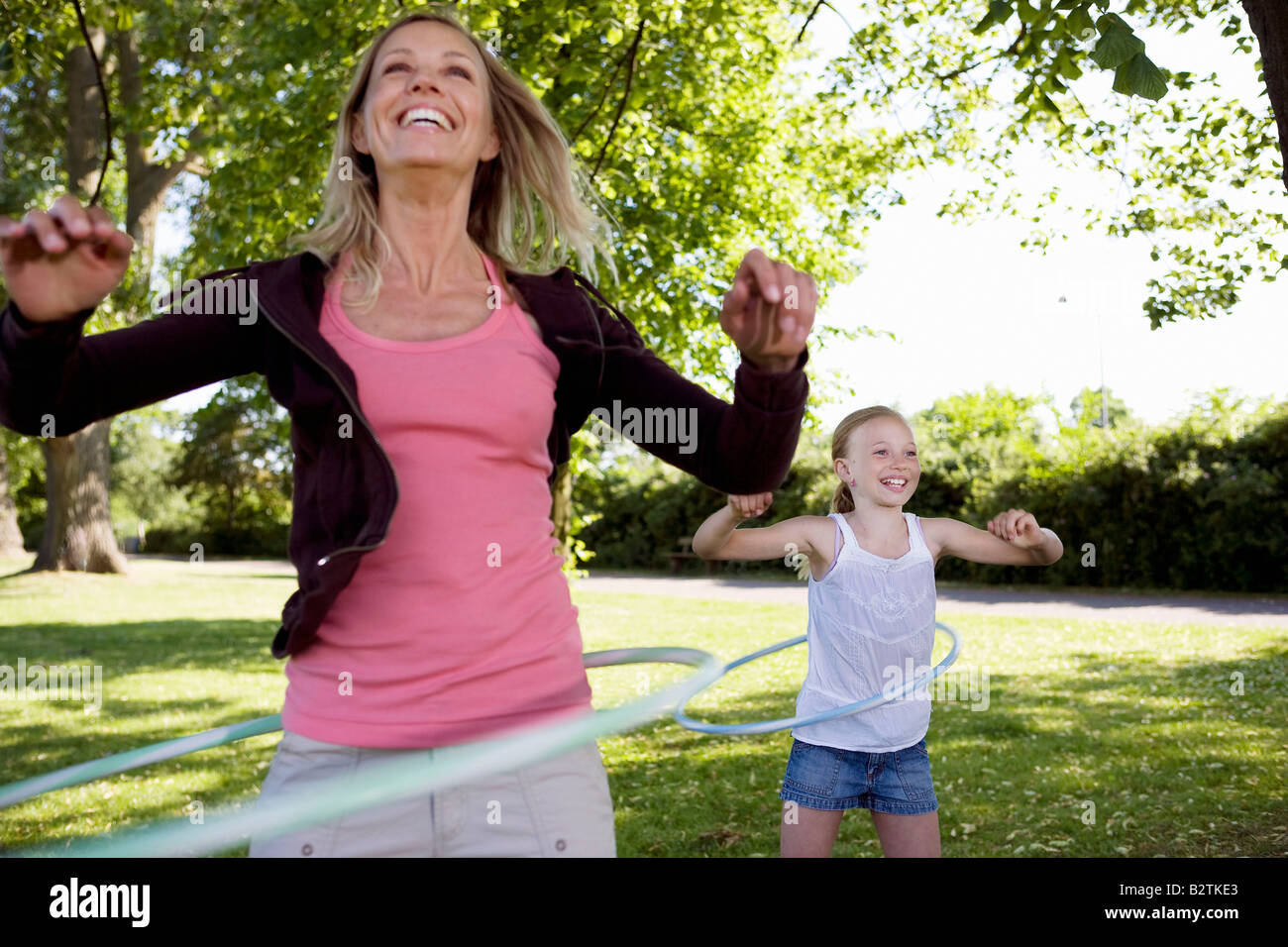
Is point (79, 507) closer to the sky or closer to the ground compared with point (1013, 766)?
closer to the sky

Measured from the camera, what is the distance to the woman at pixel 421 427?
1755 millimetres

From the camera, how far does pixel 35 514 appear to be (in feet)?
159

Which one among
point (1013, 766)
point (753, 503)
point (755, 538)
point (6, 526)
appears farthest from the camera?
point (6, 526)

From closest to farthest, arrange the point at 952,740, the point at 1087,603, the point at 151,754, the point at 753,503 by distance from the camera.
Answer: the point at 753,503, the point at 151,754, the point at 952,740, the point at 1087,603

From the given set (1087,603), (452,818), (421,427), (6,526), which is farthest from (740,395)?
(6,526)

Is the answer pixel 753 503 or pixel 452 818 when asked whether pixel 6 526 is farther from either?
pixel 452 818

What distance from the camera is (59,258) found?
1.53 m

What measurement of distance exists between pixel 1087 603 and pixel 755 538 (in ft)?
47.6

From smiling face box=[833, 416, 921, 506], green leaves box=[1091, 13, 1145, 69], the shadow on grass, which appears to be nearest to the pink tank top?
smiling face box=[833, 416, 921, 506]

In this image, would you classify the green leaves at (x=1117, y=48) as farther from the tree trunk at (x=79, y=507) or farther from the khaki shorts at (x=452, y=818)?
the tree trunk at (x=79, y=507)

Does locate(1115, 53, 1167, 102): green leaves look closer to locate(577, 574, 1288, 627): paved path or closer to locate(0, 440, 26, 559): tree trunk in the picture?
locate(577, 574, 1288, 627): paved path

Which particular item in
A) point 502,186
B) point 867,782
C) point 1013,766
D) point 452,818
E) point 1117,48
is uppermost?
point 1117,48
